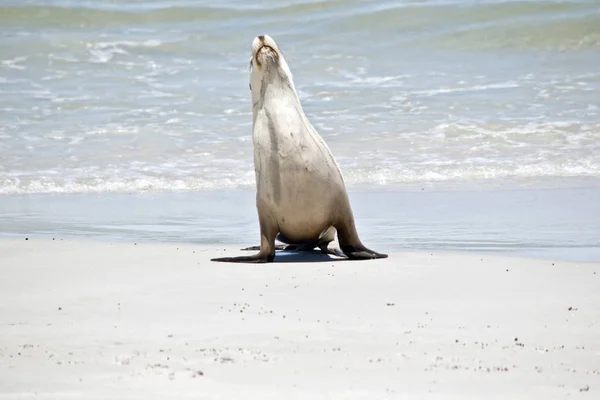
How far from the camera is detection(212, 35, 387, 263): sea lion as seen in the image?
608 cm

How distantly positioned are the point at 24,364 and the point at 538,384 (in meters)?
1.66

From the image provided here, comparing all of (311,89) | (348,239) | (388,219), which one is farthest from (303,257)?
(311,89)

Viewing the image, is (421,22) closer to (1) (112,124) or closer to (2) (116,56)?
(2) (116,56)

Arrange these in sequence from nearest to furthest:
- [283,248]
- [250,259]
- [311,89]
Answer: [250,259] < [283,248] < [311,89]

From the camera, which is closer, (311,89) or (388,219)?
(388,219)

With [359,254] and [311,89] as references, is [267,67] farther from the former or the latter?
[311,89]

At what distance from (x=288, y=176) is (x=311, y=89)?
955 cm

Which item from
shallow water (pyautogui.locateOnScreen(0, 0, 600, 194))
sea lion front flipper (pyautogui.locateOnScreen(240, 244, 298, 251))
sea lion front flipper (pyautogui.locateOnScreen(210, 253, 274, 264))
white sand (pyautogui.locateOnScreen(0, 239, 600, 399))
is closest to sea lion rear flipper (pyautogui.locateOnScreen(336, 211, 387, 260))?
white sand (pyautogui.locateOnScreen(0, 239, 600, 399))

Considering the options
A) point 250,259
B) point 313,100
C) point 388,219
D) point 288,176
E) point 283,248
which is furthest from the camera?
point 313,100

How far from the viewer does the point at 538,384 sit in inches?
134

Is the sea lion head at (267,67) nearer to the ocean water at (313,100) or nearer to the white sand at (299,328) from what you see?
the white sand at (299,328)

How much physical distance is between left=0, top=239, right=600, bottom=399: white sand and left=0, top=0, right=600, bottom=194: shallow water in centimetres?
462

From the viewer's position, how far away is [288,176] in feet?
20.0

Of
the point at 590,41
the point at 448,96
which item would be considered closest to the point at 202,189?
the point at 448,96
